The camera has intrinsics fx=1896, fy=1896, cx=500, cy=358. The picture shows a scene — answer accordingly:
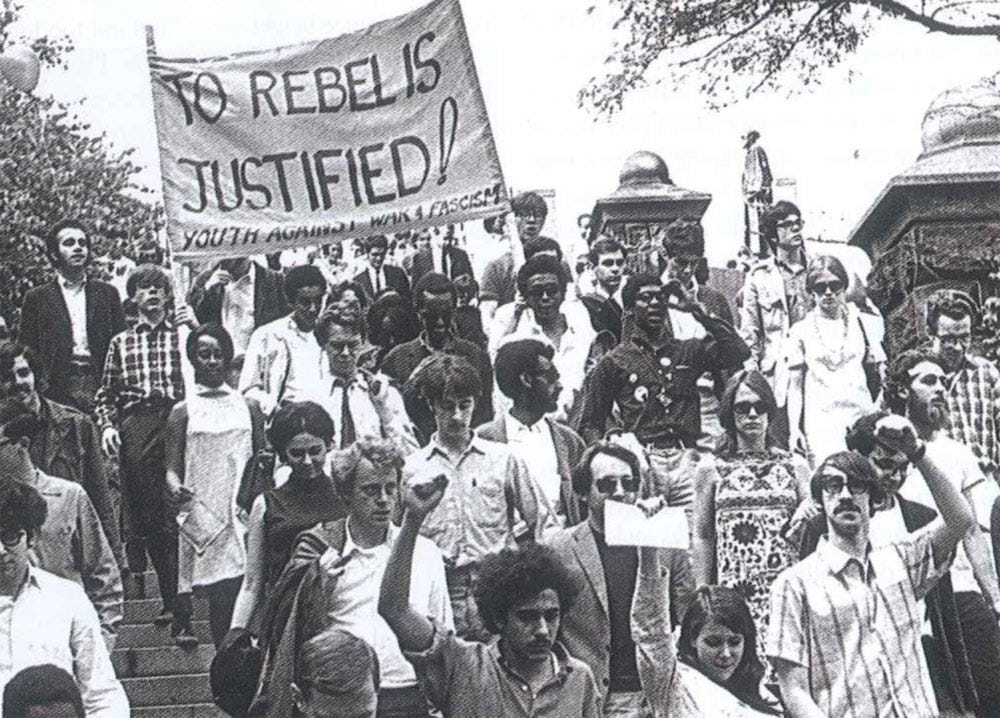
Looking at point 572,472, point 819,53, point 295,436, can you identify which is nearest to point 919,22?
point 819,53

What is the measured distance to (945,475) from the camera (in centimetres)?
773

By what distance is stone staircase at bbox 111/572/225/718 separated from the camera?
7.25m

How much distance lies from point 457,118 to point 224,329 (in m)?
1.40

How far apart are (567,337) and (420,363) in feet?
2.44

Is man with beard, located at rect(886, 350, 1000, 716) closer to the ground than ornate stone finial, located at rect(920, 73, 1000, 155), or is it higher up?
closer to the ground

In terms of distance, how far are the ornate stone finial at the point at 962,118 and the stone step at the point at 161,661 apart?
4.29 m

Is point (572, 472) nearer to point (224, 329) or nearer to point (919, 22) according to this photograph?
point (224, 329)

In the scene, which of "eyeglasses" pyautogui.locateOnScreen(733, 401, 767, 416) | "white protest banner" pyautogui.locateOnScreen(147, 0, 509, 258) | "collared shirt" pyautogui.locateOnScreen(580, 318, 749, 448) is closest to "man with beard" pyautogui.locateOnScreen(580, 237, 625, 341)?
"collared shirt" pyautogui.locateOnScreen(580, 318, 749, 448)

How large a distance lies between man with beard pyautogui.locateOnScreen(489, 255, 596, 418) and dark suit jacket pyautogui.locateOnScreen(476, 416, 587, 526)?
0.45 m

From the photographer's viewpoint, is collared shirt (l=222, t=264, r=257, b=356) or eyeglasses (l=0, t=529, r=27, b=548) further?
collared shirt (l=222, t=264, r=257, b=356)

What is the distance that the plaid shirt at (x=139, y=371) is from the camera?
8023 millimetres

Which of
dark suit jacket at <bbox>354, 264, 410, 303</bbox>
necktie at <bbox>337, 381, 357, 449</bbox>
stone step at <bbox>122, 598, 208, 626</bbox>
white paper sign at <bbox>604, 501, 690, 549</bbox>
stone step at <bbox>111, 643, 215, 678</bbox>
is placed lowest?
stone step at <bbox>111, 643, 215, 678</bbox>

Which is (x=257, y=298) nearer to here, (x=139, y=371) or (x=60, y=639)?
(x=139, y=371)

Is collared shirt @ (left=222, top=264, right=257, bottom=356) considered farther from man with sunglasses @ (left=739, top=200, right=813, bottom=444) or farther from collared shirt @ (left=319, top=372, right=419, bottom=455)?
man with sunglasses @ (left=739, top=200, right=813, bottom=444)
